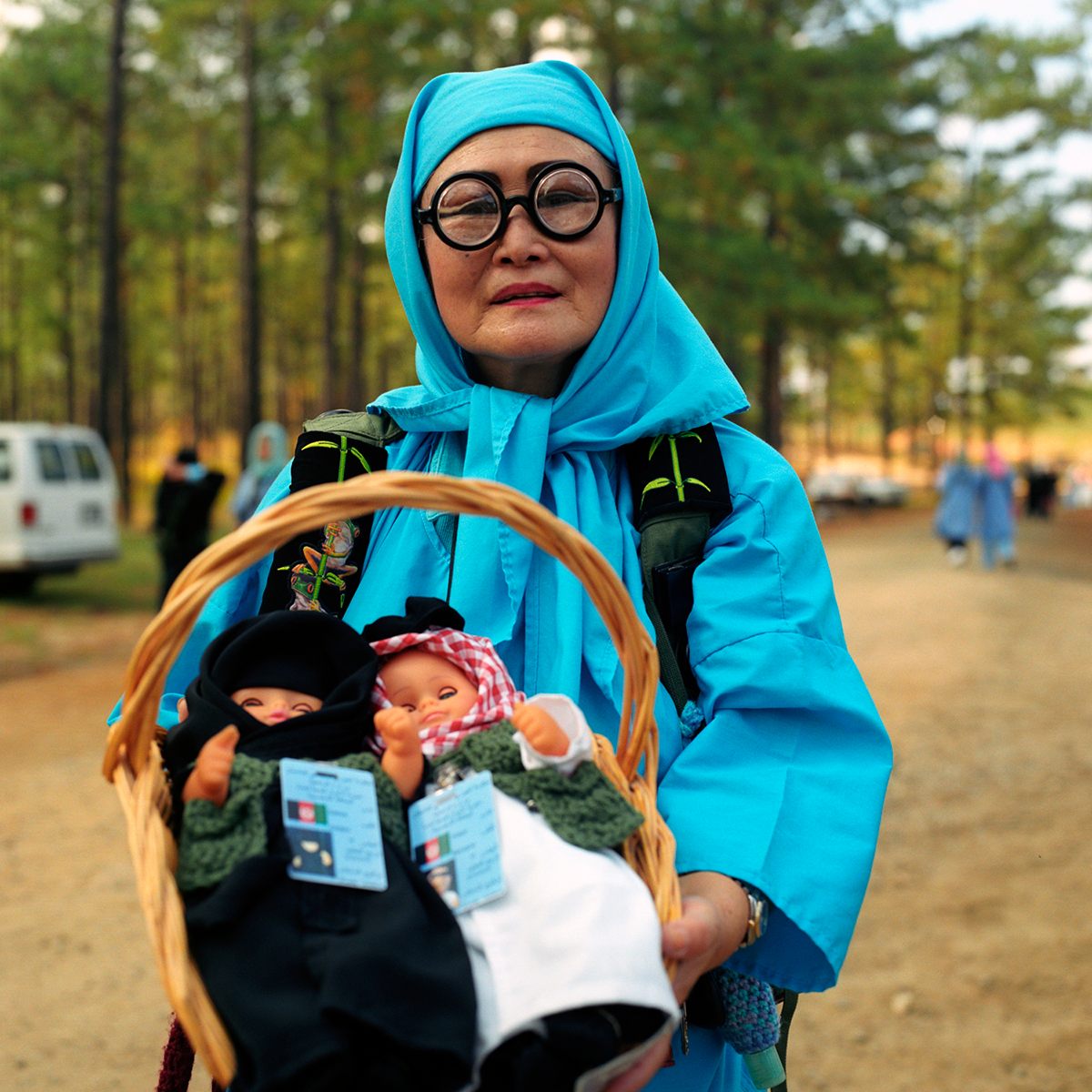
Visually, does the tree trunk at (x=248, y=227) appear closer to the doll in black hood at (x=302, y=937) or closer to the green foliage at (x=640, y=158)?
the green foliage at (x=640, y=158)

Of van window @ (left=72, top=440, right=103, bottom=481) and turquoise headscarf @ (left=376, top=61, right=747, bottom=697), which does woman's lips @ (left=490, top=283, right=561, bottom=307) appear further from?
van window @ (left=72, top=440, right=103, bottom=481)

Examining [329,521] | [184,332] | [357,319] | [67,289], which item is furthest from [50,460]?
[184,332]

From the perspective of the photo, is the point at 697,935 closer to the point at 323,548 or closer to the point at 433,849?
the point at 433,849

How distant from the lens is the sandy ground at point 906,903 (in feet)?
13.5

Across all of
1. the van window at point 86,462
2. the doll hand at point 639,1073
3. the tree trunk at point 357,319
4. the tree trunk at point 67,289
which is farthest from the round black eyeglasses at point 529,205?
the tree trunk at point 67,289

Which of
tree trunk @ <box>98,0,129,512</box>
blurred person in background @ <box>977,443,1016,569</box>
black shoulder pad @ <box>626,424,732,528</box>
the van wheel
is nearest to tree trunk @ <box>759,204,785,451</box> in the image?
blurred person in background @ <box>977,443,1016,569</box>

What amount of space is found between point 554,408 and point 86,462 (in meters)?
13.7

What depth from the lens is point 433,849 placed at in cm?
151

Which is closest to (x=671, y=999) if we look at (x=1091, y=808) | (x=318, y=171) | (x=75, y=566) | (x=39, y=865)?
(x=39, y=865)

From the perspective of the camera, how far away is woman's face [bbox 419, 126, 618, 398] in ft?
6.17

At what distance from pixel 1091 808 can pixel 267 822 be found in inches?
245

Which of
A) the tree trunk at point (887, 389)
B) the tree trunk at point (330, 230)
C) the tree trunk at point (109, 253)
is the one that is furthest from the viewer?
the tree trunk at point (887, 389)

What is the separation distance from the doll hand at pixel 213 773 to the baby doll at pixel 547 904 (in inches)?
7.6

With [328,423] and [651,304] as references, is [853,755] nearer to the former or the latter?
[651,304]
